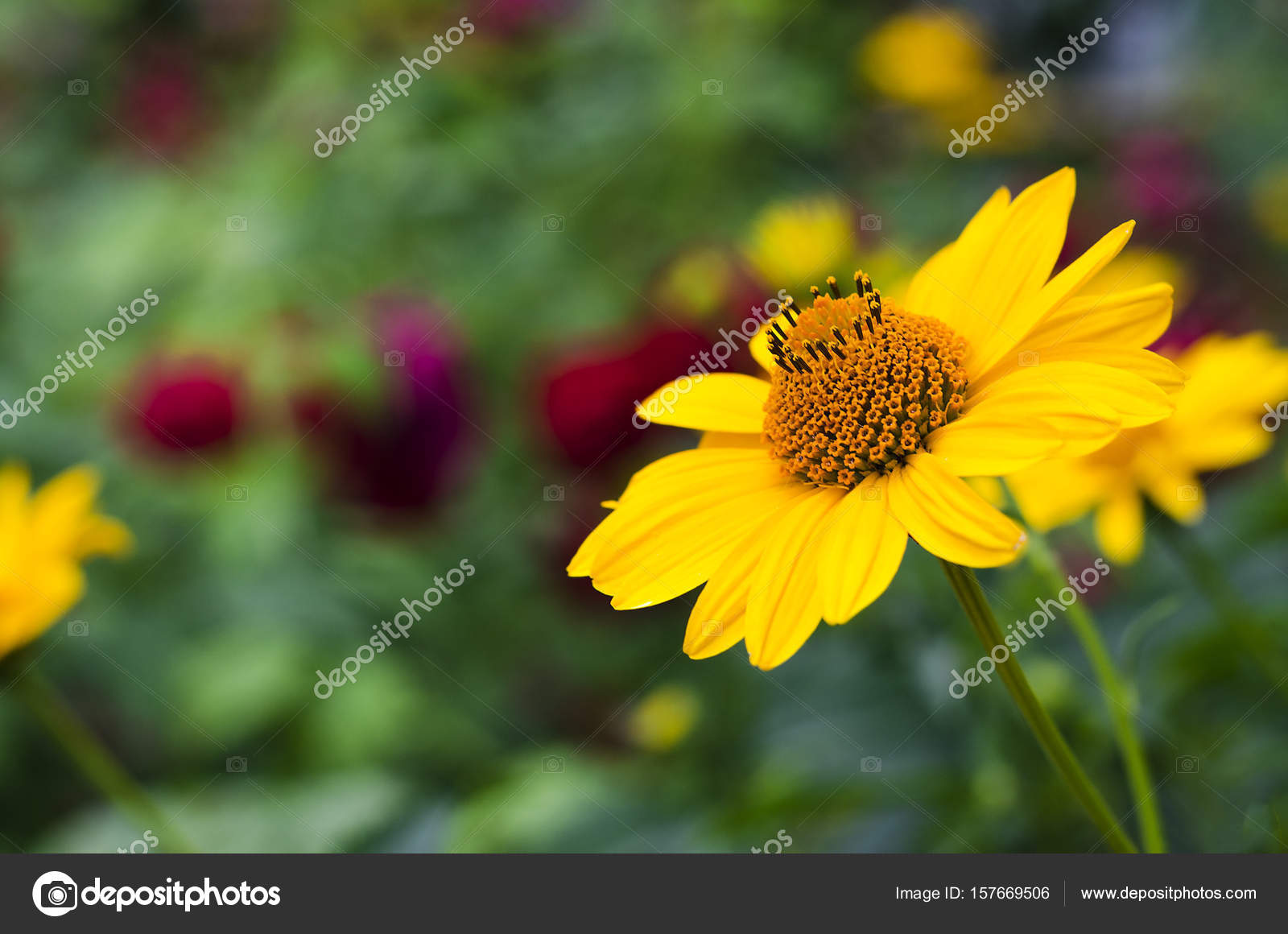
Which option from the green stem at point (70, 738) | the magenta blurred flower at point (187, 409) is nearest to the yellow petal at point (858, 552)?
the green stem at point (70, 738)

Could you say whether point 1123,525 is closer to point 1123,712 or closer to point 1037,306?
point 1123,712

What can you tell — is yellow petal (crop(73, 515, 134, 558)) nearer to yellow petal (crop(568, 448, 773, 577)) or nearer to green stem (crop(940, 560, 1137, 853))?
yellow petal (crop(568, 448, 773, 577))

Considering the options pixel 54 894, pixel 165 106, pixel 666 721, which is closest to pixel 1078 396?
pixel 666 721

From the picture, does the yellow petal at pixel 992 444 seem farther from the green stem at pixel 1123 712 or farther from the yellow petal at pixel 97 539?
the yellow petal at pixel 97 539

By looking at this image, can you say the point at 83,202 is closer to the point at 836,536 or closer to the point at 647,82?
the point at 647,82

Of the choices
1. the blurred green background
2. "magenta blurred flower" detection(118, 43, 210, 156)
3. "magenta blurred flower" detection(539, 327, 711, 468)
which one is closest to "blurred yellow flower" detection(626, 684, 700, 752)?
the blurred green background

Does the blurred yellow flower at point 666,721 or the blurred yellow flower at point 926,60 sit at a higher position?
the blurred yellow flower at point 926,60
